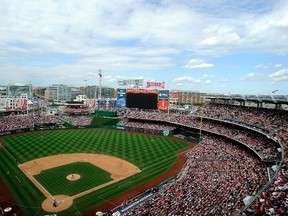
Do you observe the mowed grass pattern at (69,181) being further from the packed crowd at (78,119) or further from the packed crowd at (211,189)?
the packed crowd at (78,119)

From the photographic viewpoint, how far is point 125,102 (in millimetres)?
67375

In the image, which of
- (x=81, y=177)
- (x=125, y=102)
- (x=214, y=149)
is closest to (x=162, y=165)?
(x=214, y=149)

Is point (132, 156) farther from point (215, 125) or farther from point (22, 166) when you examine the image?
point (215, 125)

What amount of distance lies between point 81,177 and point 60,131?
33.9 meters

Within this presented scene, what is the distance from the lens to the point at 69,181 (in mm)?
30297

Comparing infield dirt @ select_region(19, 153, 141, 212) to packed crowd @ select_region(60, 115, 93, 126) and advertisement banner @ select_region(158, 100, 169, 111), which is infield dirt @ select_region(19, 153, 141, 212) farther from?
packed crowd @ select_region(60, 115, 93, 126)

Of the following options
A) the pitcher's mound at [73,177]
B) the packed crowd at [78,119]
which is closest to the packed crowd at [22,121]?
the packed crowd at [78,119]

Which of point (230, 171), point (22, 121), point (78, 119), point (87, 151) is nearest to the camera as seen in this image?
point (230, 171)

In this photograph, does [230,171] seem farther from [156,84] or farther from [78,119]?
[78,119]

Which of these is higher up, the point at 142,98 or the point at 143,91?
the point at 143,91

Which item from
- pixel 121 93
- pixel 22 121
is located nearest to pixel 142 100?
pixel 121 93

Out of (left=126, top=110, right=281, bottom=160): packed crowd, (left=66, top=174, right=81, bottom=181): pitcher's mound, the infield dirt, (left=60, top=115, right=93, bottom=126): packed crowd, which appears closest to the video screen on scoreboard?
(left=126, top=110, right=281, bottom=160): packed crowd

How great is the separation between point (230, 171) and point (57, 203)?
1994 cm

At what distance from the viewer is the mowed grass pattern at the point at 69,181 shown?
28.2 m
